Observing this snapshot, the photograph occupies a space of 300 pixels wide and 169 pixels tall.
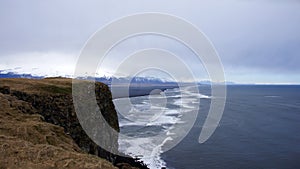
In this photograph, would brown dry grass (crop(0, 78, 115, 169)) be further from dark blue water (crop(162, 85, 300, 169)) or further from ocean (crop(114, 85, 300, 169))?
dark blue water (crop(162, 85, 300, 169))

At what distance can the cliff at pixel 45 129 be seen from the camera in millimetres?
17844

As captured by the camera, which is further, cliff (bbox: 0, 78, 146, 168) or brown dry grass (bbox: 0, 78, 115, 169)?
cliff (bbox: 0, 78, 146, 168)

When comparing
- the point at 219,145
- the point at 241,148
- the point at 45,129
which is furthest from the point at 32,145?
the point at 219,145

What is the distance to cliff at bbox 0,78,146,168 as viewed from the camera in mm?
17844

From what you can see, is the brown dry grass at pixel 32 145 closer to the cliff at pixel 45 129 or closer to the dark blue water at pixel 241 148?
the cliff at pixel 45 129

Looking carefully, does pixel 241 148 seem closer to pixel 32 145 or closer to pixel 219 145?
pixel 219 145

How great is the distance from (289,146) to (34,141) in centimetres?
6274

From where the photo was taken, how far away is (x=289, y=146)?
66938 mm

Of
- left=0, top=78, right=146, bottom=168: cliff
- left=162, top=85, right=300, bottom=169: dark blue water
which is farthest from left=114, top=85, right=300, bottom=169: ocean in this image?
left=0, top=78, right=146, bottom=168: cliff

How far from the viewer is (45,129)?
81.3 feet

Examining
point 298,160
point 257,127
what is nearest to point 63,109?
point 298,160

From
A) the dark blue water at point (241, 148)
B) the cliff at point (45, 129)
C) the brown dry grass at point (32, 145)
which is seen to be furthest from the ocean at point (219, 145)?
the brown dry grass at point (32, 145)

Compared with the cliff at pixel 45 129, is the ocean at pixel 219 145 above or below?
below

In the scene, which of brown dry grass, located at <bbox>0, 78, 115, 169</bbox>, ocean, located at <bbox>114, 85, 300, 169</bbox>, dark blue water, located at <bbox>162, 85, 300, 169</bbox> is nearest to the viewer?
brown dry grass, located at <bbox>0, 78, 115, 169</bbox>
